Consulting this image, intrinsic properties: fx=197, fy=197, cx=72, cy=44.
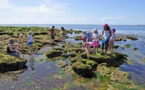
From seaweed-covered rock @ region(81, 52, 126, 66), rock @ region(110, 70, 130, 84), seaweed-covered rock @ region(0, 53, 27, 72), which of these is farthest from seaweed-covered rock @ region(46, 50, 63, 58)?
rock @ region(110, 70, 130, 84)

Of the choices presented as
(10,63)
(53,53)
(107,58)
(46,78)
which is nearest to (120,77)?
(107,58)

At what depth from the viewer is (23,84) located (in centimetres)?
1313

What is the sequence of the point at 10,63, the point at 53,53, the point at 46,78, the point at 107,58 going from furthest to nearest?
the point at 53,53, the point at 107,58, the point at 10,63, the point at 46,78

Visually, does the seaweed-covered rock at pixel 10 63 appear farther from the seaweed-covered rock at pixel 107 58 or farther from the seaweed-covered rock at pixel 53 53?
the seaweed-covered rock at pixel 107 58

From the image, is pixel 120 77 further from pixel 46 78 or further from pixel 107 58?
pixel 46 78

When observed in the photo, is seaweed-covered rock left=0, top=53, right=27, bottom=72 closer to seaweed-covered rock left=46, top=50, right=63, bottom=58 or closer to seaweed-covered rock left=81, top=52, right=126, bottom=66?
seaweed-covered rock left=46, top=50, right=63, bottom=58

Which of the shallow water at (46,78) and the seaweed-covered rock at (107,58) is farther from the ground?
the seaweed-covered rock at (107,58)

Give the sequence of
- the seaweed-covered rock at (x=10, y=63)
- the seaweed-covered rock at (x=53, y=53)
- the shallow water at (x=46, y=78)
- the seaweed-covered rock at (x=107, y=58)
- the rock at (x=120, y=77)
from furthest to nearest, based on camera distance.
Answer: the seaweed-covered rock at (x=53, y=53)
the seaweed-covered rock at (x=107, y=58)
the seaweed-covered rock at (x=10, y=63)
the rock at (x=120, y=77)
the shallow water at (x=46, y=78)

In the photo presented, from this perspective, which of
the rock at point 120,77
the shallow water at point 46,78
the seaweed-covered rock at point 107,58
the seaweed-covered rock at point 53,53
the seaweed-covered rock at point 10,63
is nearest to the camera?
the shallow water at point 46,78

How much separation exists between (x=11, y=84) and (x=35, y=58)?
818cm

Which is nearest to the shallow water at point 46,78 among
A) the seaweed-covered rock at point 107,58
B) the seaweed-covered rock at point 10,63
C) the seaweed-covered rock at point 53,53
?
the seaweed-covered rock at point 10,63

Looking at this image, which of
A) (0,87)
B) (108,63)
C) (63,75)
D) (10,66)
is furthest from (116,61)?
(0,87)

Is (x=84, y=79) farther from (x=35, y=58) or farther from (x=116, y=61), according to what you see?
(x=35, y=58)

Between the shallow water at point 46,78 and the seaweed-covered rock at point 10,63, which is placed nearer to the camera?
the shallow water at point 46,78
